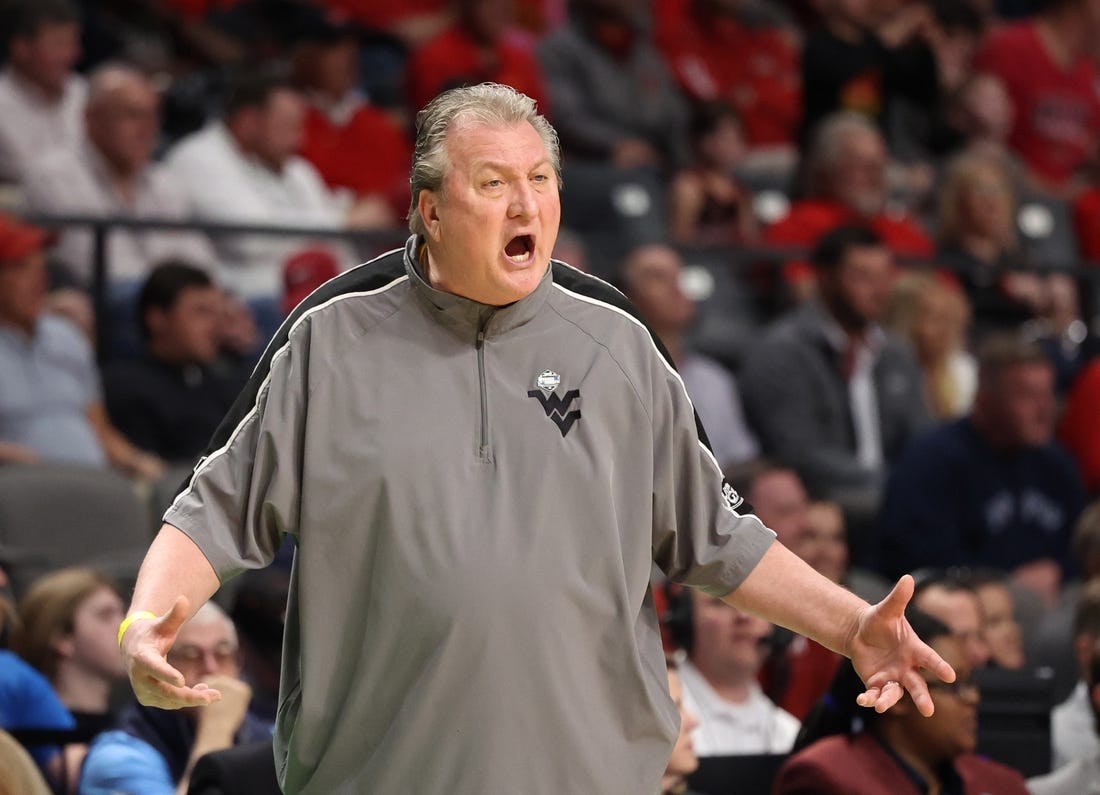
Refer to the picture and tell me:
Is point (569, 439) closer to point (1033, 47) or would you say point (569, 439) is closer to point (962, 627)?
point (962, 627)

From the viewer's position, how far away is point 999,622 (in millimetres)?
5094

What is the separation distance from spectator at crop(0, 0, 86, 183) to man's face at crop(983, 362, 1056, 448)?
349cm

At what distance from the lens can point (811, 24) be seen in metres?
10.5

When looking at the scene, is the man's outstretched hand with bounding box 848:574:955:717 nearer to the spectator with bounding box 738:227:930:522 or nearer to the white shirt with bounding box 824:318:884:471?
the spectator with bounding box 738:227:930:522

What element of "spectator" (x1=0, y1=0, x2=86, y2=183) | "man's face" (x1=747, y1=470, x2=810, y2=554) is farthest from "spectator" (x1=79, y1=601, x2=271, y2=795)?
"spectator" (x1=0, y1=0, x2=86, y2=183)

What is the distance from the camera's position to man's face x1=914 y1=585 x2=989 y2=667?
467 cm

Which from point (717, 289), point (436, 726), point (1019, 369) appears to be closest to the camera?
point (436, 726)

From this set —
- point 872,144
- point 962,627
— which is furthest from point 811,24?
point 962,627

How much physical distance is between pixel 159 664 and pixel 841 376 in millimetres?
5138

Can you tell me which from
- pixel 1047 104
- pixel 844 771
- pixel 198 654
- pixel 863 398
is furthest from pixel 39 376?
pixel 1047 104

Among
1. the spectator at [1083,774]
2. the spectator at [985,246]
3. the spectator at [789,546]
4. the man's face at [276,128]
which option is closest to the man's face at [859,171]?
the spectator at [985,246]

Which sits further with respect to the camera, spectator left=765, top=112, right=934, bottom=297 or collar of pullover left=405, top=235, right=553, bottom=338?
spectator left=765, top=112, right=934, bottom=297

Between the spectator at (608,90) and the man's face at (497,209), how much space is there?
6.18 metres

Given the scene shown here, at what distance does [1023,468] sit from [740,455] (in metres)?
1.02
